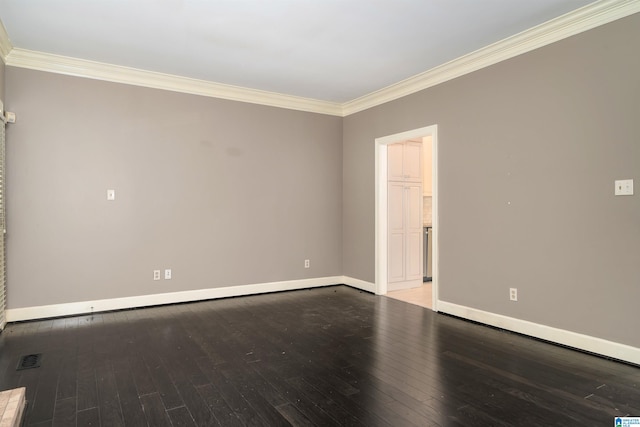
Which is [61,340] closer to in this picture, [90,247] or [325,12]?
[90,247]

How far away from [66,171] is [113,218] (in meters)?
0.68

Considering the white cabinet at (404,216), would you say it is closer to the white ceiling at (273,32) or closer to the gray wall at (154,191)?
the gray wall at (154,191)

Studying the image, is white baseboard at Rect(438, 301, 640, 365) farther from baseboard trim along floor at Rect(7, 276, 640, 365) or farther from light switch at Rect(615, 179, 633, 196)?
light switch at Rect(615, 179, 633, 196)

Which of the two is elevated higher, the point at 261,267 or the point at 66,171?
the point at 66,171

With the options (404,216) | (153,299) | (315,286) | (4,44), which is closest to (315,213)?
(315,286)

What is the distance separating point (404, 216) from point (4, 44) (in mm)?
4979

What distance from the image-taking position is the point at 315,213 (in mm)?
5758

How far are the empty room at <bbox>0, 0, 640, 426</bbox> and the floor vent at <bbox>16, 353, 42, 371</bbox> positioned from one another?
6cm

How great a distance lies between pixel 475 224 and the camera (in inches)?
157

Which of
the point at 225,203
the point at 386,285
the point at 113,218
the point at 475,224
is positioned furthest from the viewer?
the point at 386,285

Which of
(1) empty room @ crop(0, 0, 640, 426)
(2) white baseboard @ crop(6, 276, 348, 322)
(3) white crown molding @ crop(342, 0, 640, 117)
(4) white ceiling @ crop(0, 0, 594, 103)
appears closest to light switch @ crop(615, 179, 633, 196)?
(1) empty room @ crop(0, 0, 640, 426)

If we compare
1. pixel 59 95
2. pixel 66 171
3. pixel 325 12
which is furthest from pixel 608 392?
pixel 59 95

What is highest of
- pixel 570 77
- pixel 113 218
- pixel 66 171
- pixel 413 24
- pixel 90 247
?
pixel 413 24

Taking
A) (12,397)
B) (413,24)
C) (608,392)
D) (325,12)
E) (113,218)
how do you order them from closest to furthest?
(12,397), (608,392), (325,12), (413,24), (113,218)
